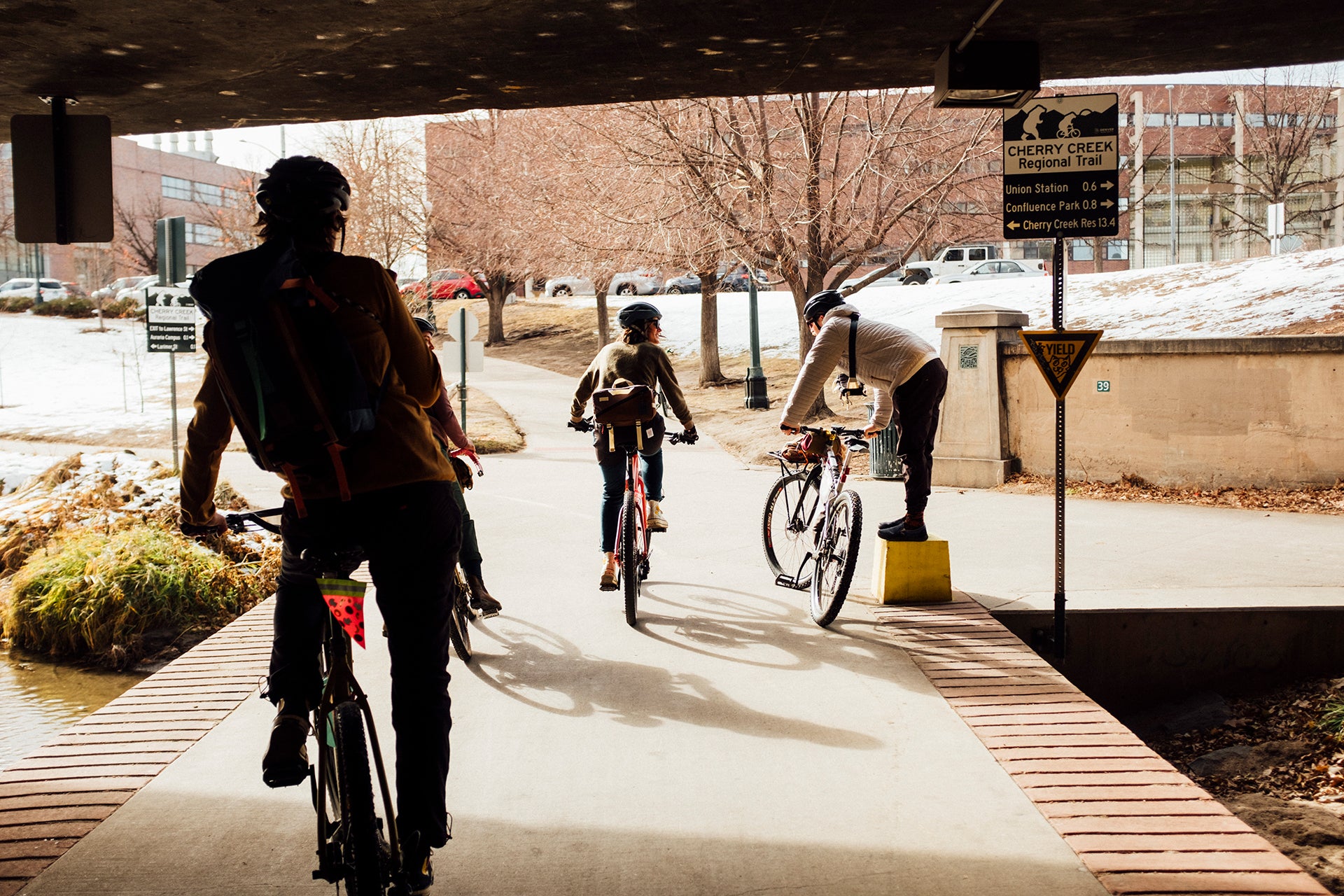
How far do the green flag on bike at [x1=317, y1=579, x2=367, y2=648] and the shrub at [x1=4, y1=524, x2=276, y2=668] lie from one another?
6.40m

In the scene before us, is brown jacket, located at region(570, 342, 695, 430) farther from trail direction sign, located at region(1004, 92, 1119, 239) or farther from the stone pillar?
the stone pillar

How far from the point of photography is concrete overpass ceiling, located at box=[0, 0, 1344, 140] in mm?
5305

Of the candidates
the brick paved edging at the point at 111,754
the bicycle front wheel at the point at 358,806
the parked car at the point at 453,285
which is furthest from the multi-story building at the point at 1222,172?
the parked car at the point at 453,285

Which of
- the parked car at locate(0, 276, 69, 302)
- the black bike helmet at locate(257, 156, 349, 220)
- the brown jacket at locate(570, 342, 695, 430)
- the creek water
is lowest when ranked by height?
the creek water

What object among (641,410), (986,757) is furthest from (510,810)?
(641,410)

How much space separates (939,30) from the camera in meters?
5.94

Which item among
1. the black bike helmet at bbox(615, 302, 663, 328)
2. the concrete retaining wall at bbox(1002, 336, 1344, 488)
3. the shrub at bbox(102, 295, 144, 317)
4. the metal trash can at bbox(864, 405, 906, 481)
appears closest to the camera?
the black bike helmet at bbox(615, 302, 663, 328)

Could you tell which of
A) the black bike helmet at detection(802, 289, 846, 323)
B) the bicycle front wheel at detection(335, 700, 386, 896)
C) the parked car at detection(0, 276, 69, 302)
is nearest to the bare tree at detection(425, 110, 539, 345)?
the black bike helmet at detection(802, 289, 846, 323)

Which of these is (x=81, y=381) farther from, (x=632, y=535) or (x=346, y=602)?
(x=346, y=602)

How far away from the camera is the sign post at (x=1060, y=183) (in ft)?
19.8

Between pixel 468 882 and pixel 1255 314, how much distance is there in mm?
14661

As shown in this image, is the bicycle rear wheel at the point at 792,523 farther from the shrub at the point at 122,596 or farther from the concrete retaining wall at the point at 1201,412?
the concrete retaining wall at the point at 1201,412

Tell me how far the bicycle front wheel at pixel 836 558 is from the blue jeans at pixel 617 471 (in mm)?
1137

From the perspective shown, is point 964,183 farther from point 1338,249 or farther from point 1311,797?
point 1311,797
